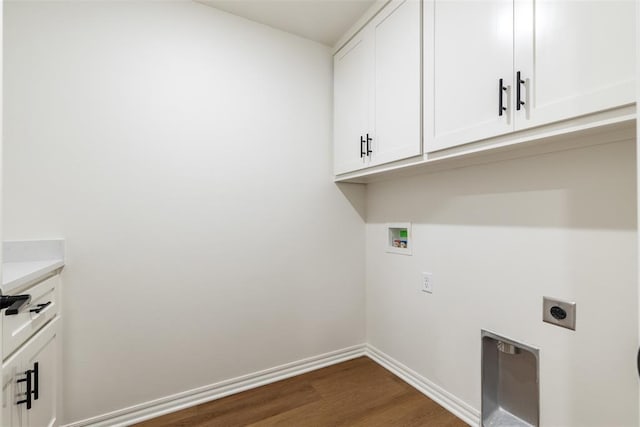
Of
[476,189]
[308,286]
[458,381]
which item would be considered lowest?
[458,381]

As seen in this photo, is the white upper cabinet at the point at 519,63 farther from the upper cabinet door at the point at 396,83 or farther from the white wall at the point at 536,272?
the white wall at the point at 536,272

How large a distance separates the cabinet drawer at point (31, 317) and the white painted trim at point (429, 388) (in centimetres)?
193

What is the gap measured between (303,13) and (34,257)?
1958 millimetres

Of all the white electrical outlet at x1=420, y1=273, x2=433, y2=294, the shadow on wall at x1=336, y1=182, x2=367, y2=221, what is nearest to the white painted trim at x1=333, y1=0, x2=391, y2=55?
the shadow on wall at x1=336, y1=182, x2=367, y2=221

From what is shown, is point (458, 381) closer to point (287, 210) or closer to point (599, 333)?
point (599, 333)

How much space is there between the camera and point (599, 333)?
1.17 meters

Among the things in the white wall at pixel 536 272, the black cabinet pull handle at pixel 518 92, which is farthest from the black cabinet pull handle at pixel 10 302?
the white wall at pixel 536 272

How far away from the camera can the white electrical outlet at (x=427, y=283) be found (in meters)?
1.83

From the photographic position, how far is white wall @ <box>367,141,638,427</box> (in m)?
1.13

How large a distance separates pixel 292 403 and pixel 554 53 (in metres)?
2.02

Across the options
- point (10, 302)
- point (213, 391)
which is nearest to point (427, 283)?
point (213, 391)

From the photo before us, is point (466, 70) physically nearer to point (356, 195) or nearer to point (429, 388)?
point (356, 195)

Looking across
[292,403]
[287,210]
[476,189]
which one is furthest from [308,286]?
[476,189]

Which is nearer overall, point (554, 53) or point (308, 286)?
point (554, 53)
